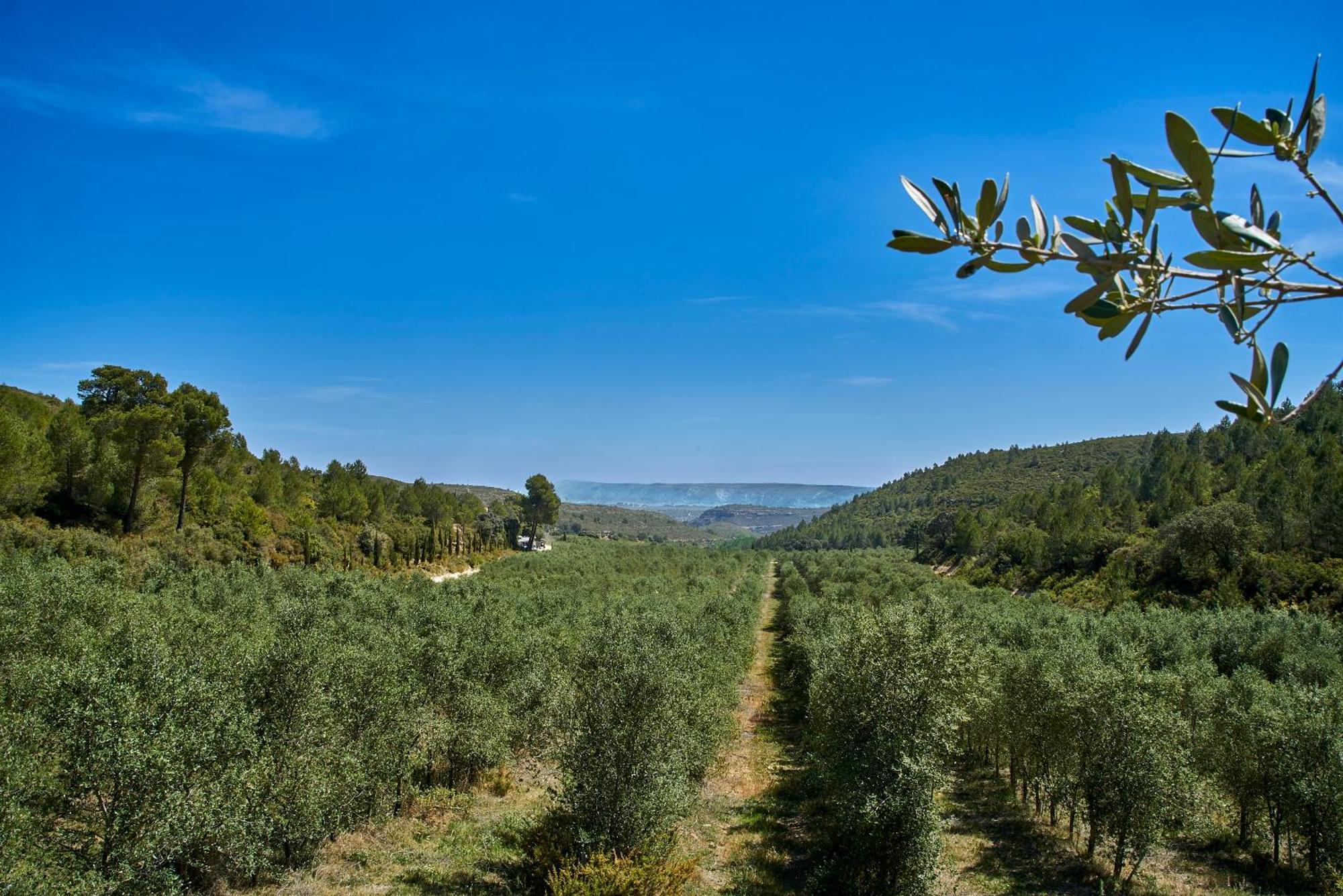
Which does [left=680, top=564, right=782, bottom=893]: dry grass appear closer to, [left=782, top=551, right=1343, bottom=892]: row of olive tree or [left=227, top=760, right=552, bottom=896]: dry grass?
[left=782, top=551, right=1343, bottom=892]: row of olive tree

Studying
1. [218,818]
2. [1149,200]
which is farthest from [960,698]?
[1149,200]

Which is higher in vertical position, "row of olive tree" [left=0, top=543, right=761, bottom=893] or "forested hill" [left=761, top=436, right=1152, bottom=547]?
"forested hill" [left=761, top=436, right=1152, bottom=547]

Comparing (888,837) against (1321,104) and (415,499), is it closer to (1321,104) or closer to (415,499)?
(1321,104)

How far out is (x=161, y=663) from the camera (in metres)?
16.4

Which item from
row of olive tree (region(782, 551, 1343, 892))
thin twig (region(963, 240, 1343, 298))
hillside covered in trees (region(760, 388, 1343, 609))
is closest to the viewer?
thin twig (region(963, 240, 1343, 298))

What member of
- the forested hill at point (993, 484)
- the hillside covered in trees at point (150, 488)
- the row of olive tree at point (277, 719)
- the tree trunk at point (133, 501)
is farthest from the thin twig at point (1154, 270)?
the forested hill at point (993, 484)

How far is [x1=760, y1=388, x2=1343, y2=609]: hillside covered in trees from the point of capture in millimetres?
→ 57969

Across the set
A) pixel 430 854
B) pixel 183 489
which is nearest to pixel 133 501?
pixel 183 489

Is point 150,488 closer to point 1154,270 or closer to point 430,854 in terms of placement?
point 430,854

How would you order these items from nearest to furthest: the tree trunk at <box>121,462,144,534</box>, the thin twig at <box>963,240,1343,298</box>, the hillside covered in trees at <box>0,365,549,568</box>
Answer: the thin twig at <box>963,240,1343,298</box> < the hillside covered in trees at <box>0,365,549,568</box> < the tree trunk at <box>121,462,144,534</box>

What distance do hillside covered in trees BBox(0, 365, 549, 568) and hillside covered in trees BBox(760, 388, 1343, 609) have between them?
67.3 m

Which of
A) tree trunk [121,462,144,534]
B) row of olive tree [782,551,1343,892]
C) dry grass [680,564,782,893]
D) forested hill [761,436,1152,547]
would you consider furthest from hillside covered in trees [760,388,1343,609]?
tree trunk [121,462,144,534]

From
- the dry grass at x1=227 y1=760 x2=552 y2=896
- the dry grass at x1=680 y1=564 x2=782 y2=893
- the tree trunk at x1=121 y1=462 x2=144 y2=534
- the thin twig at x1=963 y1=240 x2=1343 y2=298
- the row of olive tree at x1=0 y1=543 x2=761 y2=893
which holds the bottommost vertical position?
the dry grass at x1=680 y1=564 x2=782 y2=893

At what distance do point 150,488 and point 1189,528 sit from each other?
93.3m
